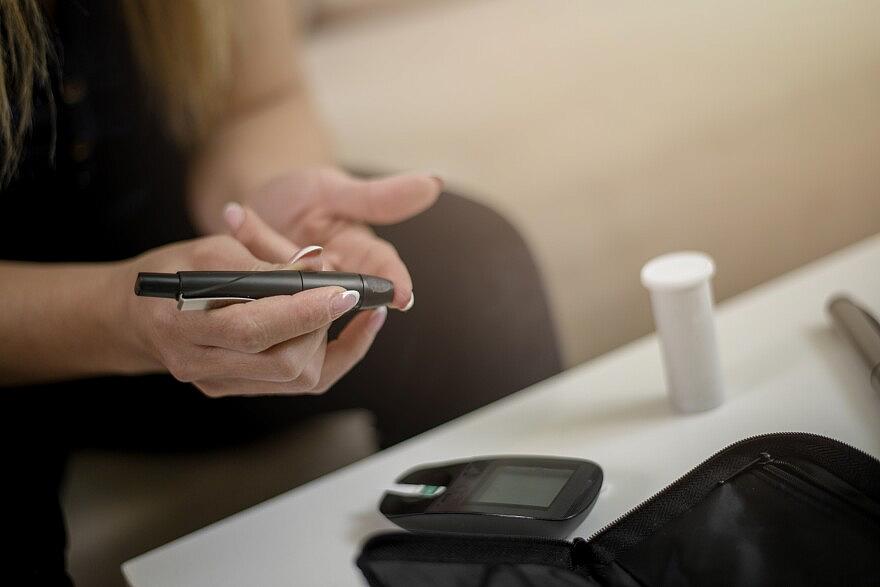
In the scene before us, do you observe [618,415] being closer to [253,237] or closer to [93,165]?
[253,237]

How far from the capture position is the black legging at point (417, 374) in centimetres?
74

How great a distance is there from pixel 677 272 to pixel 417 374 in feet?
0.90

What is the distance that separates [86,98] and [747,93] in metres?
0.79

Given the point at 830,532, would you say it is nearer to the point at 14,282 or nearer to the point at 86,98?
the point at 14,282

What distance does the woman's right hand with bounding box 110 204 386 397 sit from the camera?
459mm

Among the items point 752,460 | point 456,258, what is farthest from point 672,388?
point 456,258

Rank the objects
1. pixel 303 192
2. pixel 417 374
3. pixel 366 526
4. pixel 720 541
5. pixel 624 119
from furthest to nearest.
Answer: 1. pixel 624 119
2. pixel 417 374
3. pixel 303 192
4. pixel 366 526
5. pixel 720 541

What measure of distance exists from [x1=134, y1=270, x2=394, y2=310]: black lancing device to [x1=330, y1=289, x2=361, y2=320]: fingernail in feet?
0.05

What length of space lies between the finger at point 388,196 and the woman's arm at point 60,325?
15cm

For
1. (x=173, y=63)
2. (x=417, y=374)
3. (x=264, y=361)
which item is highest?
(x=173, y=63)

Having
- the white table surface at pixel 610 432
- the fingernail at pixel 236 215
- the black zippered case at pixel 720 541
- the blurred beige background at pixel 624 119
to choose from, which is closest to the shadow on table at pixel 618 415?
the white table surface at pixel 610 432

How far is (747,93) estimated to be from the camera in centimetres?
121

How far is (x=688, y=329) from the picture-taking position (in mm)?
562

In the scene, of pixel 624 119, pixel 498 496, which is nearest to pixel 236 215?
pixel 498 496
